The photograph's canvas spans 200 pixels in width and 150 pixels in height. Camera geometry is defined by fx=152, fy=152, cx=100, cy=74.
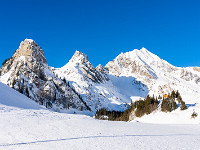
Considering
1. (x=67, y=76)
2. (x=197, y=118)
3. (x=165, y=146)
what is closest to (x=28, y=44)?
(x=67, y=76)

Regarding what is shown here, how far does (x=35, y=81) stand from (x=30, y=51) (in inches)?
1306

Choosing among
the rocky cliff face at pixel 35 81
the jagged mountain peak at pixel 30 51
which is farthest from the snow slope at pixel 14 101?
the jagged mountain peak at pixel 30 51

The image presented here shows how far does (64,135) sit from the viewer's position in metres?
12.1

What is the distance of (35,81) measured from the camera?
90.2 metres

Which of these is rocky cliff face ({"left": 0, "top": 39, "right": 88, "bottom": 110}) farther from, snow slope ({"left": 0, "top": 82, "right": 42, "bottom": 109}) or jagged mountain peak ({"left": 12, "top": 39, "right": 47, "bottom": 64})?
snow slope ({"left": 0, "top": 82, "right": 42, "bottom": 109})

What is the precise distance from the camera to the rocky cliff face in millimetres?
82750

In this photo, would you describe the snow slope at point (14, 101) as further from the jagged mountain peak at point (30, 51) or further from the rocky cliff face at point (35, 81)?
the jagged mountain peak at point (30, 51)

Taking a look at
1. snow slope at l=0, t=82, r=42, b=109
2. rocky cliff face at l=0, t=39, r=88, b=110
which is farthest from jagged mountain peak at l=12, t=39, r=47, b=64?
snow slope at l=0, t=82, r=42, b=109

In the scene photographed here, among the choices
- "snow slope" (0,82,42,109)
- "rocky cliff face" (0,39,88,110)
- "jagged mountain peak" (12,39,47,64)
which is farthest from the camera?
"jagged mountain peak" (12,39,47,64)

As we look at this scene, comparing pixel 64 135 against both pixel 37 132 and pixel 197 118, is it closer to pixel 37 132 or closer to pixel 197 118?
pixel 37 132

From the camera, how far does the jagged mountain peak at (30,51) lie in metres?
112

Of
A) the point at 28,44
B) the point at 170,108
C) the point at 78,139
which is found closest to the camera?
the point at 78,139

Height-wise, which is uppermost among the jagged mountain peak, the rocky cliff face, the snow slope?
the jagged mountain peak

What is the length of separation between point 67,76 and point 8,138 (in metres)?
190
